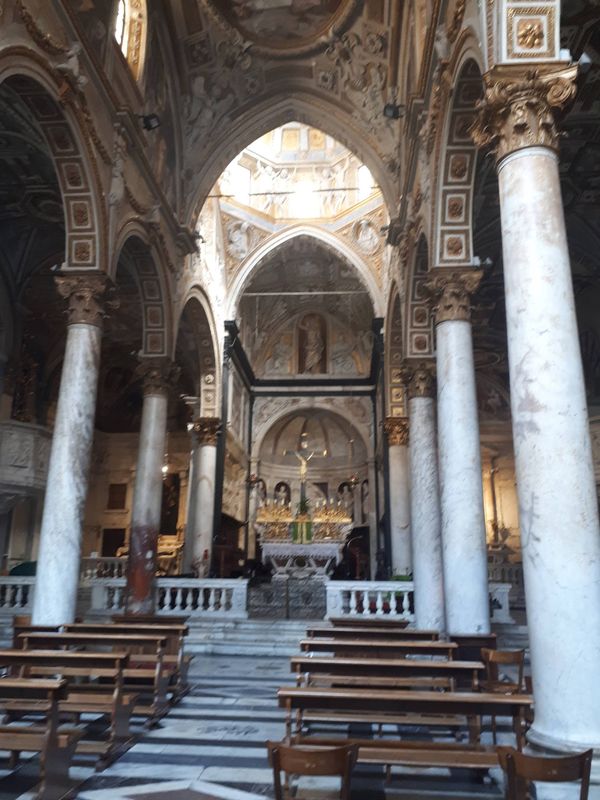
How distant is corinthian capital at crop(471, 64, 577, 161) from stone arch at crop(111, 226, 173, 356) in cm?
891

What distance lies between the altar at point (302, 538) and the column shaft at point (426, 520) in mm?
7613

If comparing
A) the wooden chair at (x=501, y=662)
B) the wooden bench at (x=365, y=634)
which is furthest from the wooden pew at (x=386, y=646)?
the wooden bench at (x=365, y=634)

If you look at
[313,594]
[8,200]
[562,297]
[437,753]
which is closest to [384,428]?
[313,594]

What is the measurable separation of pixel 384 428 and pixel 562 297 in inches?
577

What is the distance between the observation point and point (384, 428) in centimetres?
1995

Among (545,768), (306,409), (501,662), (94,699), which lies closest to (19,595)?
(94,699)

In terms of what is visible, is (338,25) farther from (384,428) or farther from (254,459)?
(254,459)

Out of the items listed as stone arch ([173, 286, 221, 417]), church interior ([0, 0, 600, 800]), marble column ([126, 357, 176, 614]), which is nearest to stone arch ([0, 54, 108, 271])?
church interior ([0, 0, 600, 800])

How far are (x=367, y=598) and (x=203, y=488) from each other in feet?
27.6

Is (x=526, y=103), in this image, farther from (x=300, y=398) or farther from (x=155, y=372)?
(x=300, y=398)

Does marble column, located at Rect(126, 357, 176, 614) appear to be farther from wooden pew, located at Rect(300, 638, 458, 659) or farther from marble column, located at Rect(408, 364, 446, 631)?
wooden pew, located at Rect(300, 638, 458, 659)

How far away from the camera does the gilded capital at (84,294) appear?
1059cm

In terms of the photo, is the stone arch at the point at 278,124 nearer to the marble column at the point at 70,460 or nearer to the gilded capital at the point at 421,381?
the gilded capital at the point at 421,381

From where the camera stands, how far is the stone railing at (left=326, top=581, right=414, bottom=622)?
1227cm
